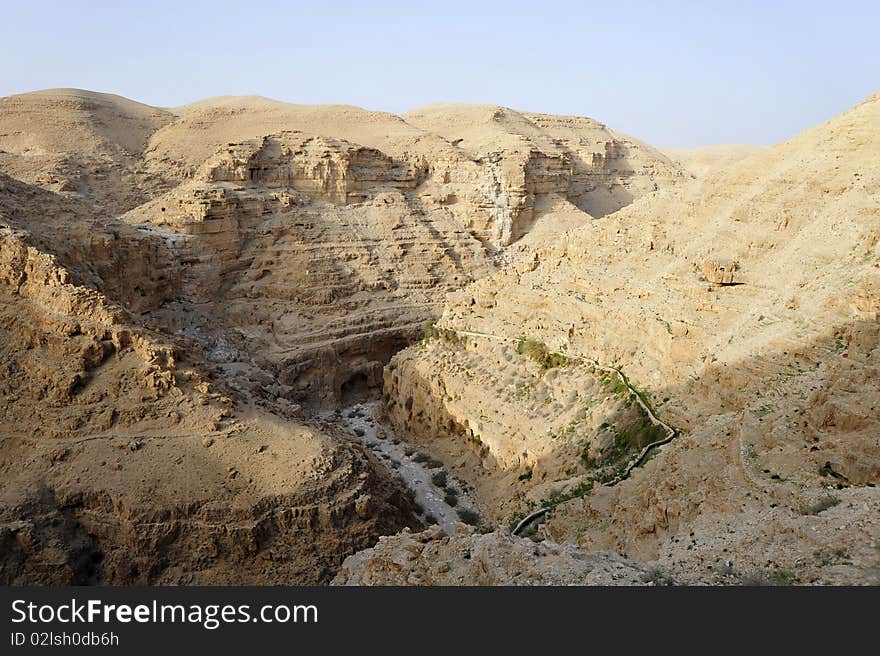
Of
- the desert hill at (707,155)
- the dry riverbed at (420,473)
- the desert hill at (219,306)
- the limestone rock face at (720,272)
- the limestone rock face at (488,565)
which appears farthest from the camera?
the desert hill at (707,155)

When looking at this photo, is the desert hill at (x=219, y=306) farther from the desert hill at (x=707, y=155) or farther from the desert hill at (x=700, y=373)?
the desert hill at (x=707, y=155)

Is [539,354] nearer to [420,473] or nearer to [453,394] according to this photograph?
[453,394]

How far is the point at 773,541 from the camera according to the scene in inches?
377

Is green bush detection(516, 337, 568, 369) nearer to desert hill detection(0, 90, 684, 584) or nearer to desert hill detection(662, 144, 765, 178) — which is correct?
desert hill detection(0, 90, 684, 584)

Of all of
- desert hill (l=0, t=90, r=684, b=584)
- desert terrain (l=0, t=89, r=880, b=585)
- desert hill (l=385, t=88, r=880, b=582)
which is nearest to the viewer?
desert hill (l=385, t=88, r=880, b=582)

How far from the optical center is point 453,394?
25.7 metres

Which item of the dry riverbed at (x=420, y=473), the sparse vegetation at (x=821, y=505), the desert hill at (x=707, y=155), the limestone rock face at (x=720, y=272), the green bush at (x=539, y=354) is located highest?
the desert hill at (x=707, y=155)

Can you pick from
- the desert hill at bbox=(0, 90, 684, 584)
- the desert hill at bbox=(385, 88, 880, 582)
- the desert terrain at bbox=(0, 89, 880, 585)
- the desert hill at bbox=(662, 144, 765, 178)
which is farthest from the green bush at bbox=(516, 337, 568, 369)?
the desert hill at bbox=(662, 144, 765, 178)

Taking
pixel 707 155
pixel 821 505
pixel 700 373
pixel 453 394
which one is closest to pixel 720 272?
pixel 700 373

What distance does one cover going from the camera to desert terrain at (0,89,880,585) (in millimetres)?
11578

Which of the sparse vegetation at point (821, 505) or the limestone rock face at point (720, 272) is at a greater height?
the limestone rock face at point (720, 272)

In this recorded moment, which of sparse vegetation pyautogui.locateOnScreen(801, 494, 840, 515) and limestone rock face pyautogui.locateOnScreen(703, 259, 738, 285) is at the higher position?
limestone rock face pyautogui.locateOnScreen(703, 259, 738, 285)

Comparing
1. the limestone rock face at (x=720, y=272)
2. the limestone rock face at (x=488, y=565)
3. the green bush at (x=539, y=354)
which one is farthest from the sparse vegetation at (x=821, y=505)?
the green bush at (x=539, y=354)

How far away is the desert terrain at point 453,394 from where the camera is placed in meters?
11.6
